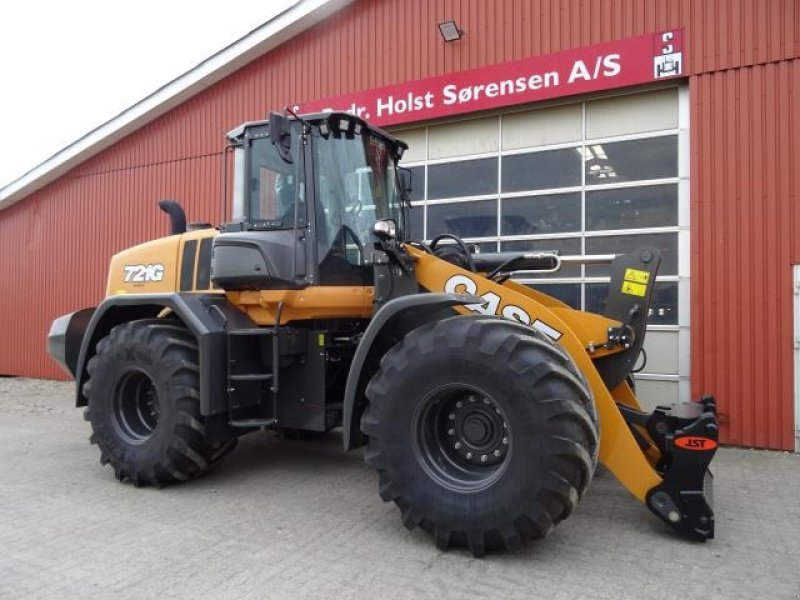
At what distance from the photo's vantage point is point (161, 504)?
4762 millimetres

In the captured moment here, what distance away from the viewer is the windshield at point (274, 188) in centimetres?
494

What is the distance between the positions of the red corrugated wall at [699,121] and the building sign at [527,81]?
0.16m


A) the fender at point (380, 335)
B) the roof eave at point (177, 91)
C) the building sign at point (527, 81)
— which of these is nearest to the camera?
the fender at point (380, 335)

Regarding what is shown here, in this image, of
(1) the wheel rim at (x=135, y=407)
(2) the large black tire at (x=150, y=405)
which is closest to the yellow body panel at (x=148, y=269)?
(2) the large black tire at (x=150, y=405)

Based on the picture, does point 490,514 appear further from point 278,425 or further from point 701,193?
point 701,193

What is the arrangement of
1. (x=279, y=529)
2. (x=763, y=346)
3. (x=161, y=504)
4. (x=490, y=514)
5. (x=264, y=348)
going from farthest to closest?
(x=763, y=346) < (x=264, y=348) < (x=161, y=504) < (x=279, y=529) < (x=490, y=514)

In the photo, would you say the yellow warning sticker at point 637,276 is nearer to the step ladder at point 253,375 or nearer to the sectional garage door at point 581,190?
Result: the step ladder at point 253,375

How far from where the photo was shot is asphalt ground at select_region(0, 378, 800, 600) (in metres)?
3.32

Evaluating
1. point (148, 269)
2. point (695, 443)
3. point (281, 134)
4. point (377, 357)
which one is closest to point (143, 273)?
point (148, 269)

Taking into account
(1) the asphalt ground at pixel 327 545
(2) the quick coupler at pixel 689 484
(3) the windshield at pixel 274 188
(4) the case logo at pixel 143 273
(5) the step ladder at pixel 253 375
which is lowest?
(1) the asphalt ground at pixel 327 545

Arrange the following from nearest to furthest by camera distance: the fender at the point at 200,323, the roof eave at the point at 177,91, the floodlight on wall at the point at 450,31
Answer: the fender at the point at 200,323
the floodlight on wall at the point at 450,31
the roof eave at the point at 177,91

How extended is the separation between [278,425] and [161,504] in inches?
40.9

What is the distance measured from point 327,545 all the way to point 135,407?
2.53 meters

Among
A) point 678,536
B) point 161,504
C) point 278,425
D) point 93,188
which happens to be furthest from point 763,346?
point 93,188
